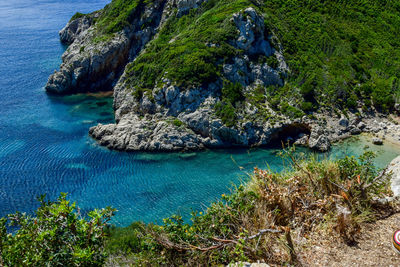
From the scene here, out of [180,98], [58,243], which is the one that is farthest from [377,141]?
[58,243]

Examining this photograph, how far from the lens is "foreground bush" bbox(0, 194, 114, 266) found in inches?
251

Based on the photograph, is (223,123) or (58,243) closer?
(58,243)

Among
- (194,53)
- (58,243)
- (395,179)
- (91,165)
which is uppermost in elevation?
(58,243)

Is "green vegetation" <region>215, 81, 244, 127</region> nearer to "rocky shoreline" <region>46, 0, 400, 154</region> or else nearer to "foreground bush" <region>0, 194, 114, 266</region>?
"rocky shoreline" <region>46, 0, 400, 154</region>

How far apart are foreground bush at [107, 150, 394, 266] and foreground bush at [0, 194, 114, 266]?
4.55 ft

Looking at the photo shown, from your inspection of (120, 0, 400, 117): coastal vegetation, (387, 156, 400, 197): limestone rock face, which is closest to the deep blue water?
(120, 0, 400, 117): coastal vegetation

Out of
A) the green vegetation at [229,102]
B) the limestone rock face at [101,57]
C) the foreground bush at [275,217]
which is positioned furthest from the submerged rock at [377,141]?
the limestone rock face at [101,57]

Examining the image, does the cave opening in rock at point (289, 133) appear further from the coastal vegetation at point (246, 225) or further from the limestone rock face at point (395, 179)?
the coastal vegetation at point (246, 225)

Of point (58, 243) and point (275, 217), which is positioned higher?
point (58, 243)

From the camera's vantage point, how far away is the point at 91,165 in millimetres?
31281

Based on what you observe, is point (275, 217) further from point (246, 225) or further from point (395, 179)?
point (395, 179)

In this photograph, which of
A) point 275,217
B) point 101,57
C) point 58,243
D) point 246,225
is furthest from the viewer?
point 101,57

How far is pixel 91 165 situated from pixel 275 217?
27.2 meters

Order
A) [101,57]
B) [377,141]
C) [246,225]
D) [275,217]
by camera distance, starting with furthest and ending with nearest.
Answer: [101,57] → [377,141] → [275,217] → [246,225]
